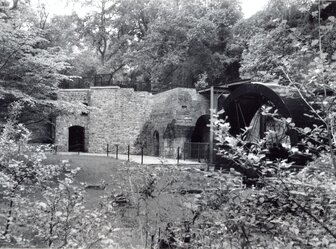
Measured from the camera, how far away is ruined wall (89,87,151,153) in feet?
75.2

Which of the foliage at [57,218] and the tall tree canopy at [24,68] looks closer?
the foliage at [57,218]

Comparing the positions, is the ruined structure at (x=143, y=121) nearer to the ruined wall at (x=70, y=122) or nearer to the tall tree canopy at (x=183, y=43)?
the ruined wall at (x=70, y=122)

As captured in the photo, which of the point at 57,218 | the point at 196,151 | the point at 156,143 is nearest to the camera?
the point at 57,218

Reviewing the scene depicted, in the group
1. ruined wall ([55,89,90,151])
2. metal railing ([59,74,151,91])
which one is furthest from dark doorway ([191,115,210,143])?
ruined wall ([55,89,90,151])

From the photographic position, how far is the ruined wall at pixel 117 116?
22906 millimetres

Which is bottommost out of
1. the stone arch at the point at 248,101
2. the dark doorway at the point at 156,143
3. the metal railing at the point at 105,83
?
the dark doorway at the point at 156,143

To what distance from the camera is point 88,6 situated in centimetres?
3288

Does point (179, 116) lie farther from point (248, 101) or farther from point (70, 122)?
point (70, 122)

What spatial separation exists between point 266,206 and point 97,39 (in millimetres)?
31035

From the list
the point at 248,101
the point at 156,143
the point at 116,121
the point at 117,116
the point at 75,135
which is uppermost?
the point at 248,101

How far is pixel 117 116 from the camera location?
23.1m

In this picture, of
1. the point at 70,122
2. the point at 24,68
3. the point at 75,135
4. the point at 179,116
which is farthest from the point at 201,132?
the point at 24,68

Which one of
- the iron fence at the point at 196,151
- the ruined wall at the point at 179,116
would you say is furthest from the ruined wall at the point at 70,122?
the iron fence at the point at 196,151

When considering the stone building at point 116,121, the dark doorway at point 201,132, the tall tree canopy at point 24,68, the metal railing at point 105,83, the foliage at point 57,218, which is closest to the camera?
the foliage at point 57,218
